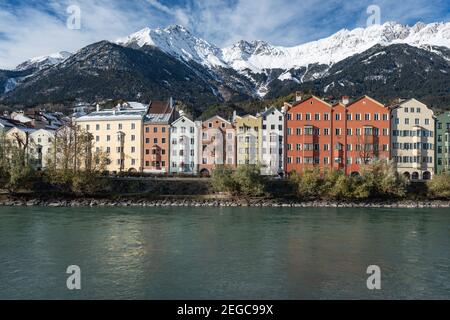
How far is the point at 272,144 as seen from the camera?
77125 millimetres

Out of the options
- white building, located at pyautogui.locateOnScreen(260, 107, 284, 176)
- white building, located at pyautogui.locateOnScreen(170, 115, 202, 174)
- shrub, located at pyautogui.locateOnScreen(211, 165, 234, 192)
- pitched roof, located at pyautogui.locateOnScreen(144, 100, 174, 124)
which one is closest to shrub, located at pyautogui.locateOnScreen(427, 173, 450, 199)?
white building, located at pyautogui.locateOnScreen(260, 107, 284, 176)

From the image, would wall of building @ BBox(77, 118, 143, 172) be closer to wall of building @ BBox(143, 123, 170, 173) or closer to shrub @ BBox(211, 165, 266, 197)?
wall of building @ BBox(143, 123, 170, 173)

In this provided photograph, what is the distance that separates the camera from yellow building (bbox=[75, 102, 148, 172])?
272ft

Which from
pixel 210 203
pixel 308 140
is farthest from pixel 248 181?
pixel 308 140

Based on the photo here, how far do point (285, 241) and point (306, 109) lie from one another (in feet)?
156

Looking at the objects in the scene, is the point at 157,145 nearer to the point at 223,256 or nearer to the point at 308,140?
the point at 308,140

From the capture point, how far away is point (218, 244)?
31109 mm

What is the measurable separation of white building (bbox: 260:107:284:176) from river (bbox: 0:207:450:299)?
30636 millimetres

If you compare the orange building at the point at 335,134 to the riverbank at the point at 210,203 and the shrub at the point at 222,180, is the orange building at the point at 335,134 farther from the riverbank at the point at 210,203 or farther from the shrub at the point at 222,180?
the shrub at the point at 222,180

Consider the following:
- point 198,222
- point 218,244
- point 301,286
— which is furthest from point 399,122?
point 301,286

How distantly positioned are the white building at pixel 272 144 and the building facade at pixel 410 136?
2003cm

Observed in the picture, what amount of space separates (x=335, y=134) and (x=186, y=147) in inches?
1085
